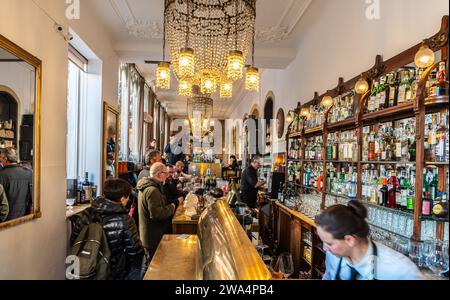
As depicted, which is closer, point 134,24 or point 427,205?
point 427,205

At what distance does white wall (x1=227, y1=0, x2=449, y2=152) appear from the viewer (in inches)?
105

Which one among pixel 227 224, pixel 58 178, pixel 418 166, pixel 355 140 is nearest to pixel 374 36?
pixel 355 140

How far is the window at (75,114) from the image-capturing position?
4.75 m

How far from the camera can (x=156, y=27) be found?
511cm

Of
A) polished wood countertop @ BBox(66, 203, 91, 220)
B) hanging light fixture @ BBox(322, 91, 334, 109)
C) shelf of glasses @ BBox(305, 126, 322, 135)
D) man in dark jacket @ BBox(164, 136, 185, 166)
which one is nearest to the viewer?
polished wood countertop @ BBox(66, 203, 91, 220)

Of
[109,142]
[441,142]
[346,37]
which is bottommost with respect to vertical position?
[441,142]

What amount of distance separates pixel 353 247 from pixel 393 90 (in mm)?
1918

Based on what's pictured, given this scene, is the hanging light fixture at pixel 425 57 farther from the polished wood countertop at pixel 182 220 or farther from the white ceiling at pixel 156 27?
the polished wood countertop at pixel 182 220

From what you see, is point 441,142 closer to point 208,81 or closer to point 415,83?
point 415,83

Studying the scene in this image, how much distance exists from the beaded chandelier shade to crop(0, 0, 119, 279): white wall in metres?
1.19

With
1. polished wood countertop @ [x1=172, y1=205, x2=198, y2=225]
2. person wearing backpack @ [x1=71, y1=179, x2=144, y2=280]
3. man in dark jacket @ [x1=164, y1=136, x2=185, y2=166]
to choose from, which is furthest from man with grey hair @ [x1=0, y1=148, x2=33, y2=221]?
man in dark jacket @ [x1=164, y1=136, x2=185, y2=166]

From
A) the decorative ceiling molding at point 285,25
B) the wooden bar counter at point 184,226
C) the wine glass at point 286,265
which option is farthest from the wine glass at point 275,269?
the decorative ceiling molding at point 285,25

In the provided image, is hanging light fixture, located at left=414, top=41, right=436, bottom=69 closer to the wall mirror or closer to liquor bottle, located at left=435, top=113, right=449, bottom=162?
liquor bottle, located at left=435, top=113, right=449, bottom=162

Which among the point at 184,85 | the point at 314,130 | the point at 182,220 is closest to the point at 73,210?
the point at 182,220
